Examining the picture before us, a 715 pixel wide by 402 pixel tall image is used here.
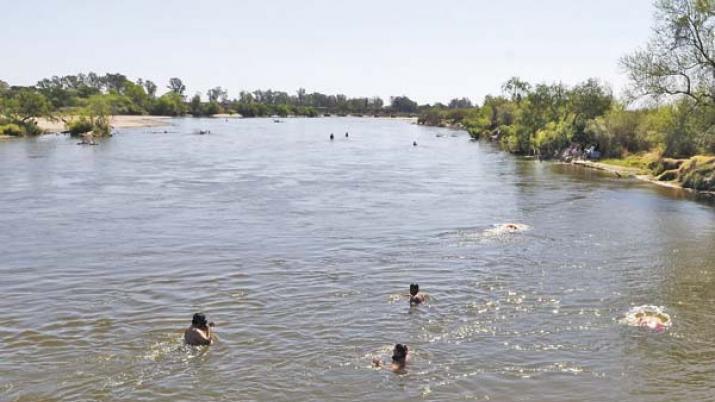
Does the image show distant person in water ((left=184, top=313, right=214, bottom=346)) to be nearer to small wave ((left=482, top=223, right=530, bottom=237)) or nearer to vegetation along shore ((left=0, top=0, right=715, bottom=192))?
small wave ((left=482, top=223, right=530, bottom=237))

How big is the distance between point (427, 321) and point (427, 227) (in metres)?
15.0

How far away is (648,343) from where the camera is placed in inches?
725

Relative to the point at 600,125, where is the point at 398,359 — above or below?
below

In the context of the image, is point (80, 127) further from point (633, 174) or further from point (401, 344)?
point (401, 344)

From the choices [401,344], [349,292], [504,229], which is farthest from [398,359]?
[504,229]

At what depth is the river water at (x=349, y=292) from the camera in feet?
53.4

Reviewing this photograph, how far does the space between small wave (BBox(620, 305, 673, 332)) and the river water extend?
34 cm

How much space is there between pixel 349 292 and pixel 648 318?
918 cm

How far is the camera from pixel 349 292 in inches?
918

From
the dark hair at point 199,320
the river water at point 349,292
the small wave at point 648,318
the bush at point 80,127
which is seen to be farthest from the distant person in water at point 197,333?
the bush at point 80,127

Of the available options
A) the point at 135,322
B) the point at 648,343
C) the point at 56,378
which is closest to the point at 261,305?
the point at 135,322

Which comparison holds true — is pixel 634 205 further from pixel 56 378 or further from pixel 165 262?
pixel 56 378

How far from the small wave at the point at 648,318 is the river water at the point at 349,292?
34 centimetres

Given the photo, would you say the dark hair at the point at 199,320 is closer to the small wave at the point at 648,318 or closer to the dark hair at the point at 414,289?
the dark hair at the point at 414,289
